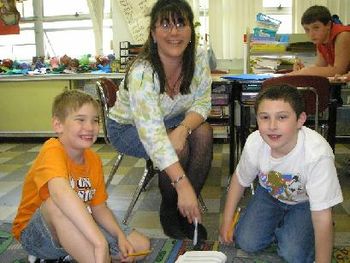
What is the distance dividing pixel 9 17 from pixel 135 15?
120cm

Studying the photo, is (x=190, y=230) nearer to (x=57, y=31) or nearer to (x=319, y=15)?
(x=319, y=15)

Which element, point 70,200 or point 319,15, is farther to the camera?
point 319,15

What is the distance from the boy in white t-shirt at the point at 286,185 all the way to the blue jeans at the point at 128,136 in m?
0.37

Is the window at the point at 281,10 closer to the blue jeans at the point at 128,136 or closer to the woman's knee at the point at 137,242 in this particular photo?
the blue jeans at the point at 128,136

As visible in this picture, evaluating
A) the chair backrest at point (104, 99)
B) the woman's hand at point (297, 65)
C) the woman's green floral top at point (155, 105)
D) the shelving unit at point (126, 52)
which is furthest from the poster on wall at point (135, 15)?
the woman's green floral top at point (155, 105)

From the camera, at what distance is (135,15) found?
346 centimetres

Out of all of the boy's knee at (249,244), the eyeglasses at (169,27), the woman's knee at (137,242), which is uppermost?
the eyeglasses at (169,27)

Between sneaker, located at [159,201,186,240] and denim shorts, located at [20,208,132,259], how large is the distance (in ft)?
1.33

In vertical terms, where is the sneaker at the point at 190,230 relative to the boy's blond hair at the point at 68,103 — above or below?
below

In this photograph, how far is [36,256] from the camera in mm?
1285

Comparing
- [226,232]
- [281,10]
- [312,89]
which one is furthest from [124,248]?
[281,10]

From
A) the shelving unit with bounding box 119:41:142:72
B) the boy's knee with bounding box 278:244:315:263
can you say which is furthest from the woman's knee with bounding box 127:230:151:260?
the shelving unit with bounding box 119:41:142:72

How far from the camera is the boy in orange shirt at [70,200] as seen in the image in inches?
43.1

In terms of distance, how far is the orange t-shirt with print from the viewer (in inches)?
45.3
